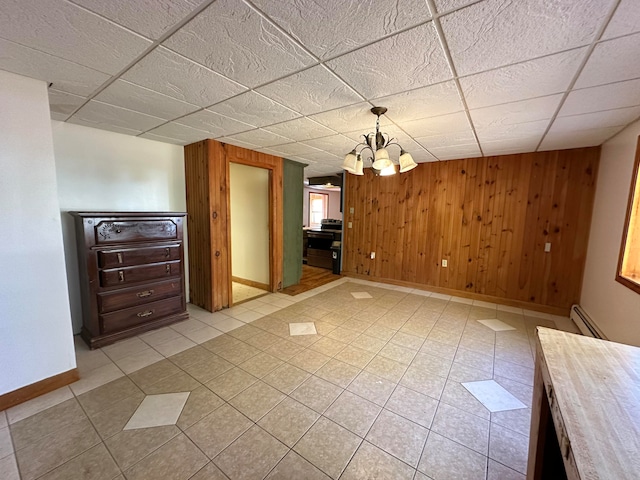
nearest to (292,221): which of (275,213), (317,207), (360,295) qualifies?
(275,213)

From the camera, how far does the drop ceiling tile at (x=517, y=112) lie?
1.86 metres

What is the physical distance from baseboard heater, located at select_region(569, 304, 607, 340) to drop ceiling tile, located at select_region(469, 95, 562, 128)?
7.21ft

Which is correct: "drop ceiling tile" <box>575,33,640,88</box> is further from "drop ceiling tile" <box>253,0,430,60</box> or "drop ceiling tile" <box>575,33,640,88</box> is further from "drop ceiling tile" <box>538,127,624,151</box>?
"drop ceiling tile" <box>538,127,624,151</box>

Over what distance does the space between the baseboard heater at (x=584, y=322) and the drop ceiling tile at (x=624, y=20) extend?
2.66m

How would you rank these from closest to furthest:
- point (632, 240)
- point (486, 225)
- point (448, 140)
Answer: point (632, 240)
point (448, 140)
point (486, 225)

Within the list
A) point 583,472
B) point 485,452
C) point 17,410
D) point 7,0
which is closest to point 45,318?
point 17,410

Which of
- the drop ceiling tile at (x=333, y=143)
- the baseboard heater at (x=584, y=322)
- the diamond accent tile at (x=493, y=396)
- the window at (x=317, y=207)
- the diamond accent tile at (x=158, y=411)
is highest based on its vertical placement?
the drop ceiling tile at (x=333, y=143)

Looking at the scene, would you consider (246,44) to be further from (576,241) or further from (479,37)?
(576,241)

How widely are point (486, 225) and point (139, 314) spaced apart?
467cm

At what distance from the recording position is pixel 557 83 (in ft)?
5.17

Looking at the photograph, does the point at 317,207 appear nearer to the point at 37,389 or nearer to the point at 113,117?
the point at 113,117

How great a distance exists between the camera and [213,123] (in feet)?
8.06

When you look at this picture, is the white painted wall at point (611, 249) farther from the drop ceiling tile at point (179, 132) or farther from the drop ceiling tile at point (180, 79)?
the drop ceiling tile at point (179, 132)

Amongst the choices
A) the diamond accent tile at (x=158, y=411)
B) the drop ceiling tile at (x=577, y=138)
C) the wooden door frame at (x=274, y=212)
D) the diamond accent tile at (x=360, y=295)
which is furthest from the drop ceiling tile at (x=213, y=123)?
the drop ceiling tile at (x=577, y=138)
